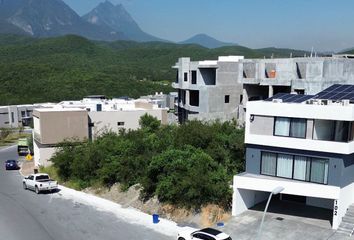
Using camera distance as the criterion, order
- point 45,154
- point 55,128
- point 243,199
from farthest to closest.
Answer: point 45,154 → point 55,128 → point 243,199

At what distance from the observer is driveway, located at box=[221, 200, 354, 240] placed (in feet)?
77.7

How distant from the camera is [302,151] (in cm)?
2519

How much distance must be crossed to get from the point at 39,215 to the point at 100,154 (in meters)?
9.56

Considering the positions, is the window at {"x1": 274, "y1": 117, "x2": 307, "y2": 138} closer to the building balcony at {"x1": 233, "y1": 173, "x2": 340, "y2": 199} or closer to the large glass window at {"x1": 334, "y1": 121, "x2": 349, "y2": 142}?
the large glass window at {"x1": 334, "y1": 121, "x2": 349, "y2": 142}

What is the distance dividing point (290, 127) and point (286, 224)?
637 centimetres

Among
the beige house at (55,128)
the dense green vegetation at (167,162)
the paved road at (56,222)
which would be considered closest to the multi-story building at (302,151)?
the dense green vegetation at (167,162)

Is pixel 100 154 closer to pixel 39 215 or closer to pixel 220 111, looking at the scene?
pixel 39 215

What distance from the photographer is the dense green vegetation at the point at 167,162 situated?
2858cm

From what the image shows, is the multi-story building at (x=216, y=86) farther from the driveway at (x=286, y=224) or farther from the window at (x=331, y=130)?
the window at (x=331, y=130)

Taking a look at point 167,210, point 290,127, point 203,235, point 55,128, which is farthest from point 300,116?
point 55,128

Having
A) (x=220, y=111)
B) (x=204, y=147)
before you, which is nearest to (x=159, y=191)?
(x=204, y=147)

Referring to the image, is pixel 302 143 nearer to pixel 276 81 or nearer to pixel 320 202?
pixel 320 202

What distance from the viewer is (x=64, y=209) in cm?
3247

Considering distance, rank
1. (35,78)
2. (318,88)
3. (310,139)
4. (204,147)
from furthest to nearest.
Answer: (35,78)
(318,88)
(204,147)
(310,139)
